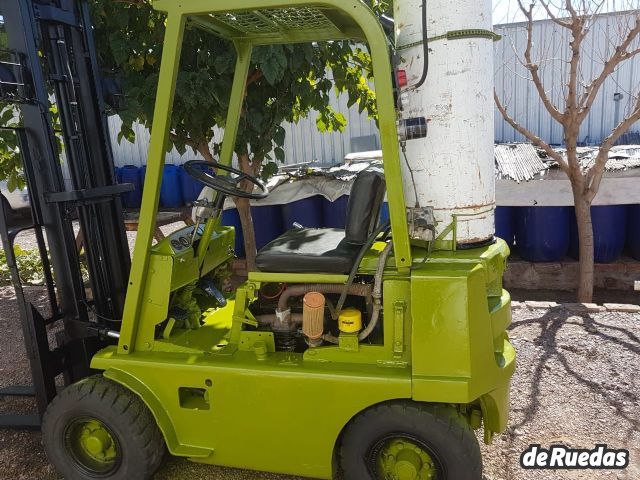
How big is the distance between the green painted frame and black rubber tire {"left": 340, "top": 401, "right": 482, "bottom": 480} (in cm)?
67

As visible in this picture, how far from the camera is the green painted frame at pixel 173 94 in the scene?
2.35 metres

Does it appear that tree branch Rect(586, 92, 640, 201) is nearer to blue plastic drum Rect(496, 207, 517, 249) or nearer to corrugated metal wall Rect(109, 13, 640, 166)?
blue plastic drum Rect(496, 207, 517, 249)

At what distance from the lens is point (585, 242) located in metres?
6.07

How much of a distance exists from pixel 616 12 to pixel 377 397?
17.1 ft

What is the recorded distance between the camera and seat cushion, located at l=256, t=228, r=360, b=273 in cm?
267

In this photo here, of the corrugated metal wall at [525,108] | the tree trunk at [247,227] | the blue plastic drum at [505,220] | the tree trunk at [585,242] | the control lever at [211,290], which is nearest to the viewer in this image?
the control lever at [211,290]

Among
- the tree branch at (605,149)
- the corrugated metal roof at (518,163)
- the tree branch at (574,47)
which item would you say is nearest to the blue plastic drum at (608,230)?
the corrugated metal roof at (518,163)

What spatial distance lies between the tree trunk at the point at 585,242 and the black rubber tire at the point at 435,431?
4218 mm

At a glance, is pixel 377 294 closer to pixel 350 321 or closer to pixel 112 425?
pixel 350 321

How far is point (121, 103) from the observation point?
11.6ft

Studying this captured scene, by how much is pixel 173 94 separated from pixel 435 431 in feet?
6.68

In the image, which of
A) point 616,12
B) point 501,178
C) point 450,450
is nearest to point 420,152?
point 450,450

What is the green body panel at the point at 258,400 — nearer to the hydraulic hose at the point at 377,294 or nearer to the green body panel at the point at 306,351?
the green body panel at the point at 306,351

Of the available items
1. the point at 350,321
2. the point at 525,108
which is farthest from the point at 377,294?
the point at 525,108
